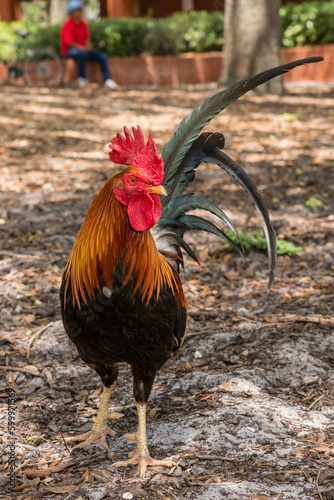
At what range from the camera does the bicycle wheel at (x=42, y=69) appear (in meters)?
13.7

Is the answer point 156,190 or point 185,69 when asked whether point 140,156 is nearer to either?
point 156,190

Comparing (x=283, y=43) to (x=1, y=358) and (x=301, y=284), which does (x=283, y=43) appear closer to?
(x=301, y=284)

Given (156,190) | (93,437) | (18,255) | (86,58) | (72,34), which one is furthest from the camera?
(86,58)

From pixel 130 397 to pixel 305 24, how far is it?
15.0m

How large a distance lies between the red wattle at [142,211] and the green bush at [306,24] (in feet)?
49.1

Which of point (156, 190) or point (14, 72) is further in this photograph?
point (14, 72)

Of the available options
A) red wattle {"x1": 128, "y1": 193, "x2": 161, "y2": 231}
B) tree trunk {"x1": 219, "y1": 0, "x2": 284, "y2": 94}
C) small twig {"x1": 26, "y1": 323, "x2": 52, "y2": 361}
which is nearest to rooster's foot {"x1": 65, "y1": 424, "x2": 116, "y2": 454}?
small twig {"x1": 26, "y1": 323, "x2": 52, "y2": 361}

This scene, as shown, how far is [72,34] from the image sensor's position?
44.9ft

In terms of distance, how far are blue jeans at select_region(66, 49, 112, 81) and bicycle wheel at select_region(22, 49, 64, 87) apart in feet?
1.38

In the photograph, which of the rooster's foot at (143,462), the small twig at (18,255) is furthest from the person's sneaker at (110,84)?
the rooster's foot at (143,462)

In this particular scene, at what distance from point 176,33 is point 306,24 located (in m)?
3.89

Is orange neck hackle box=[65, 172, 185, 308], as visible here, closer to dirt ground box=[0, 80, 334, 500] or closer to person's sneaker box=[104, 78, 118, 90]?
dirt ground box=[0, 80, 334, 500]

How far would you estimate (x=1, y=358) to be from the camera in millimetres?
3891

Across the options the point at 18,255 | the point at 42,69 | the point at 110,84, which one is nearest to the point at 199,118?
the point at 18,255
